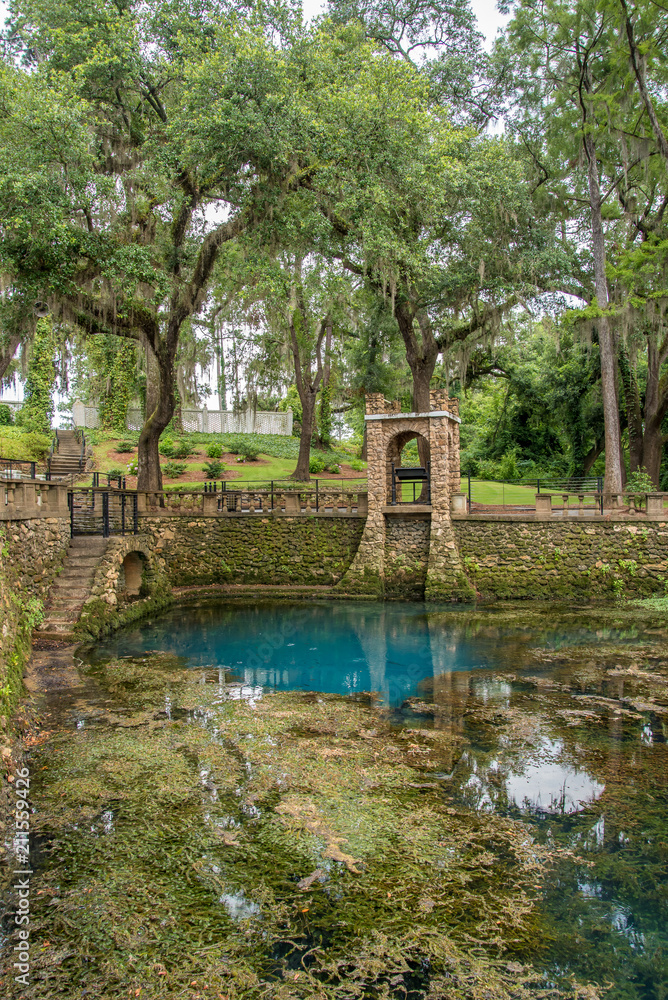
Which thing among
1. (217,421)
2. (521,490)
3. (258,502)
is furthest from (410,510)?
(217,421)

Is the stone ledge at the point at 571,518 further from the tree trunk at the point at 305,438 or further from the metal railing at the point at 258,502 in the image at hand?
the tree trunk at the point at 305,438

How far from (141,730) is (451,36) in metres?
23.1

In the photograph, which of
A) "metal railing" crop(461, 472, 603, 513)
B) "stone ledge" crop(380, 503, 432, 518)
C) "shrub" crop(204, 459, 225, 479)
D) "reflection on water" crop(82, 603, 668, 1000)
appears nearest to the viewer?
"reflection on water" crop(82, 603, 668, 1000)

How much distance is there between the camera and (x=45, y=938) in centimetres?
383

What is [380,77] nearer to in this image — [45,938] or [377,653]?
[377,653]

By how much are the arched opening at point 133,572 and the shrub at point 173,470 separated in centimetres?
1002

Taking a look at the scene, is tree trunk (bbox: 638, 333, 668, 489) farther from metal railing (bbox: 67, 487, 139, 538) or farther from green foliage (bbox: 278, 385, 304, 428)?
green foliage (bbox: 278, 385, 304, 428)

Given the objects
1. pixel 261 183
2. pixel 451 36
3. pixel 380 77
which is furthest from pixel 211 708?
pixel 451 36

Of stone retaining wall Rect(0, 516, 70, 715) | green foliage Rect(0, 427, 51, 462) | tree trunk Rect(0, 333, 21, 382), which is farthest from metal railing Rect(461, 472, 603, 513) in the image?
green foliage Rect(0, 427, 51, 462)

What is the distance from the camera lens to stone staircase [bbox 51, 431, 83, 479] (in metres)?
24.5

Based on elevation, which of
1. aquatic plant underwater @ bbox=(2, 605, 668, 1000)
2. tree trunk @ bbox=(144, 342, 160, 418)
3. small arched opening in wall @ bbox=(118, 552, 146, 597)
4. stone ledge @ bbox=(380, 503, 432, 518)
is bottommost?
aquatic plant underwater @ bbox=(2, 605, 668, 1000)

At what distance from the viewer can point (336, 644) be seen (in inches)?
489

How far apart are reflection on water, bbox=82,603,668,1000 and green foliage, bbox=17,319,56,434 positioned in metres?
18.9

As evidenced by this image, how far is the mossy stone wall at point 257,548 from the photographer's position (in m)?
18.3
